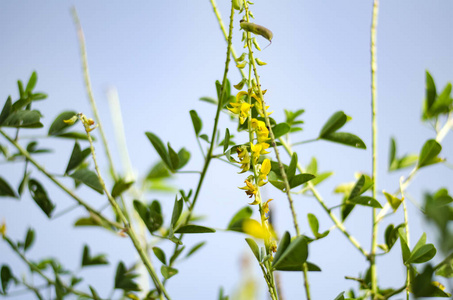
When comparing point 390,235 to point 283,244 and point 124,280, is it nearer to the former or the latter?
point 283,244

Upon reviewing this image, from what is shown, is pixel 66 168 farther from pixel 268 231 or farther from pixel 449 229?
pixel 449 229

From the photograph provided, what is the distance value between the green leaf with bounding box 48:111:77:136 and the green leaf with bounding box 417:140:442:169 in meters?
0.53

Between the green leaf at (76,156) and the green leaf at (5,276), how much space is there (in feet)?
0.94

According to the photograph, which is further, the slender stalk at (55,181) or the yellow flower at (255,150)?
the slender stalk at (55,181)

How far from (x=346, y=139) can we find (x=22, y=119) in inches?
18.2

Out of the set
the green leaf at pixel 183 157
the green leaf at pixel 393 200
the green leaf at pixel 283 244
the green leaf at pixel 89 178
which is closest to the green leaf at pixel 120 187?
the green leaf at pixel 89 178

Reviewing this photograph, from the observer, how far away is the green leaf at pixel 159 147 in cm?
58

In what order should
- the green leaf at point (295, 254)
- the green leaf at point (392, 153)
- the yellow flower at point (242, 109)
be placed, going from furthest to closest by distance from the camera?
the green leaf at point (392, 153)
the yellow flower at point (242, 109)
the green leaf at point (295, 254)

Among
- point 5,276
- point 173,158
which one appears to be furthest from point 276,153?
point 5,276

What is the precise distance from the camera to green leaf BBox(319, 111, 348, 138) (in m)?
0.56

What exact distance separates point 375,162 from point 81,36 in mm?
488

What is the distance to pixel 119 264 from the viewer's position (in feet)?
2.11

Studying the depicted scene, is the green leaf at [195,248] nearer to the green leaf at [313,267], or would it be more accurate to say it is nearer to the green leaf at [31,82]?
the green leaf at [313,267]

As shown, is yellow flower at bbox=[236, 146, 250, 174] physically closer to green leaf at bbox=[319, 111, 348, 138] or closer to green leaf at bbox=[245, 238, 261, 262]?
green leaf at bbox=[245, 238, 261, 262]
